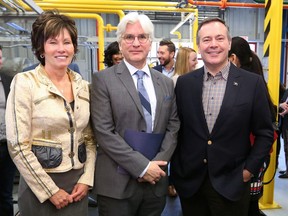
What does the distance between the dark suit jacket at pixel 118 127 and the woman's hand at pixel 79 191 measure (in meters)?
0.08

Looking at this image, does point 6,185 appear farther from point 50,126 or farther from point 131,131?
point 131,131

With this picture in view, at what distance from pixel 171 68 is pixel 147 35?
2388 mm

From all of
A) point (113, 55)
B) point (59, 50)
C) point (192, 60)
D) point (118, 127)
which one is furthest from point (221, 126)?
point (192, 60)

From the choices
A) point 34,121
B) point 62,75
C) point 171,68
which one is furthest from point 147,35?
point 171,68

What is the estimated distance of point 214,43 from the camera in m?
1.54

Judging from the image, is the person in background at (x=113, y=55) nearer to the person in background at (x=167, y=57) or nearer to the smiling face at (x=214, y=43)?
the person in background at (x=167, y=57)

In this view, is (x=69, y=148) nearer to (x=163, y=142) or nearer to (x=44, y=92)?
(x=44, y=92)

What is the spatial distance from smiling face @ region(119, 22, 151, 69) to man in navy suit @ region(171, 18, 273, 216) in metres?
0.31

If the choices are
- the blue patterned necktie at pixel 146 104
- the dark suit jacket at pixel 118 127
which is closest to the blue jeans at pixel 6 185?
the dark suit jacket at pixel 118 127

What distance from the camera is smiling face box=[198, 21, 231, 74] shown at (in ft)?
5.08

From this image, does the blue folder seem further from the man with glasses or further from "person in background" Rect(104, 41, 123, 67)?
"person in background" Rect(104, 41, 123, 67)

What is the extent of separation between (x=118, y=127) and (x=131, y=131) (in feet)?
0.24

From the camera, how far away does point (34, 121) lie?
1.31 meters

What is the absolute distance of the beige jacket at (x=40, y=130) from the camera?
4.21ft
